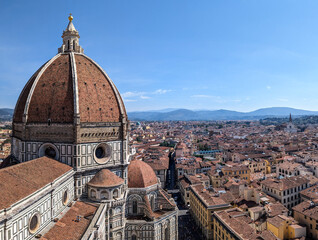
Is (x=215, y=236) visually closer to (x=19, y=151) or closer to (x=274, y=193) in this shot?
(x=274, y=193)

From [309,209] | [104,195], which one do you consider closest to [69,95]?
[104,195]

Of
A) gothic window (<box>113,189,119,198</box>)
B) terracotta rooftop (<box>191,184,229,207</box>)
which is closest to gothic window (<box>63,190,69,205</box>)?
gothic window (<box>113,189,119,198</box>)

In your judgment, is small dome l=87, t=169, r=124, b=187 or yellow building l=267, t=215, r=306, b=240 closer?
small dome l=87, t=169, r=124, b=187

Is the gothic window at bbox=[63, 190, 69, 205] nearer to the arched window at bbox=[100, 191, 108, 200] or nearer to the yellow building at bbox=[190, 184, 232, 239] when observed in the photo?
the arched window at bbox=[100, 191, 108, 200]

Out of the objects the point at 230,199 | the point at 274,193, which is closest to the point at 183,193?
the point at 230,199

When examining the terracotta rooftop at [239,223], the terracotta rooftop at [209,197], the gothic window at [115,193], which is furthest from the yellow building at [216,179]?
the gothic window at [115,193]

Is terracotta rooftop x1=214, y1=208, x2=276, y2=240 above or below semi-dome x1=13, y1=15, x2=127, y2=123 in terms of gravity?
below

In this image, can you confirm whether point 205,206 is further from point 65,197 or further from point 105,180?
point 65,197
